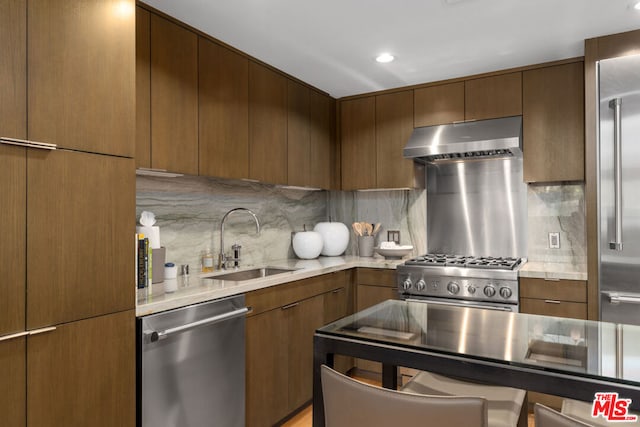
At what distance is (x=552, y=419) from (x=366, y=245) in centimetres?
305

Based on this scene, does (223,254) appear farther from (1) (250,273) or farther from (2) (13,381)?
(2) (13,381)

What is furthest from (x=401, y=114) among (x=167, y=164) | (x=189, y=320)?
(x=189, y=320)

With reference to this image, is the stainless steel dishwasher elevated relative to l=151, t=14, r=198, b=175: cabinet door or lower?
lower

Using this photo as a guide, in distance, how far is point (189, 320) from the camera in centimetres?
206

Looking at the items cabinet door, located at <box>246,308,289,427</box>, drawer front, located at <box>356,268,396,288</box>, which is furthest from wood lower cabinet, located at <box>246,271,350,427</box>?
drawer front, located at <box>356,268,396,288</box>

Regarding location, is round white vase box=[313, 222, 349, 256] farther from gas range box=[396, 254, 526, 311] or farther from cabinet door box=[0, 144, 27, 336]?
cabinet door box=[0, 144, 27, 336]

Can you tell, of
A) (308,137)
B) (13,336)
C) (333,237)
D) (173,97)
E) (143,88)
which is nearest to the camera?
(13,336)

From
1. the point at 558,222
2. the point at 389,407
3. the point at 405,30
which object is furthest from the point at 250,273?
the point at 558,222

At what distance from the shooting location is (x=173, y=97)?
2.42 m

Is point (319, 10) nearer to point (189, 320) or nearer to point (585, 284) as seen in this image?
point (189, 320)

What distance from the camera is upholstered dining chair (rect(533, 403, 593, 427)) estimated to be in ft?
3.14

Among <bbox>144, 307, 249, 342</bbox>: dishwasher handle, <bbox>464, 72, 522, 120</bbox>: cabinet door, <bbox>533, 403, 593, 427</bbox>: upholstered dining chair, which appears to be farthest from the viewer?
<bbox>464, 72, 522, 120</bbox>: cabinet door

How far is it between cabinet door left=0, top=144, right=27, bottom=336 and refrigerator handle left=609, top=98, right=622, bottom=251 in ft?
9.81

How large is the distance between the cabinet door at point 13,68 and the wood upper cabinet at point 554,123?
3103 millimetres
